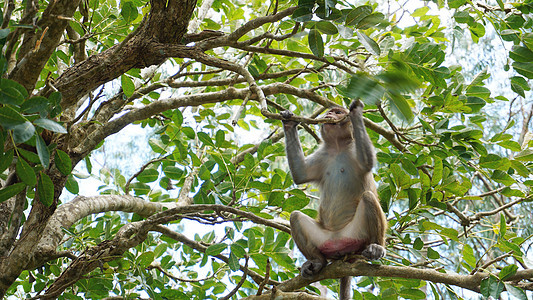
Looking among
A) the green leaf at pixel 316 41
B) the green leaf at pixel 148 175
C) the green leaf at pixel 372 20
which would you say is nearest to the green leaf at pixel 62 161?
the green leaf at pixel 316 41

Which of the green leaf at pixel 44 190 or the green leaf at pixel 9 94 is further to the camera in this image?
the green leaf at pixel 44 190

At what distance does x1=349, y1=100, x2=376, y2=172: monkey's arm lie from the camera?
495cm

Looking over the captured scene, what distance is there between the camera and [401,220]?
14.7 feet

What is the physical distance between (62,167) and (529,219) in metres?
12.3

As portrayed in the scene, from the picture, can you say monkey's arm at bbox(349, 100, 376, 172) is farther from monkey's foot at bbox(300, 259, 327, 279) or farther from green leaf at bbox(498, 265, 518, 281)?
green leaf at bbox(498, 265, 518, 281)

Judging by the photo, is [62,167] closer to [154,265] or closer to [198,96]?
[198,96]

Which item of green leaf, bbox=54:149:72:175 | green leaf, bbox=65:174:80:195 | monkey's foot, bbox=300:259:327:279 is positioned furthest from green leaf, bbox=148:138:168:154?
green leaf, bbox=54:149:72:175

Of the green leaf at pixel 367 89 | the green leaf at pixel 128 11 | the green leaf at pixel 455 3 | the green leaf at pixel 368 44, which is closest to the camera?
the green leaf at pixel 367 89

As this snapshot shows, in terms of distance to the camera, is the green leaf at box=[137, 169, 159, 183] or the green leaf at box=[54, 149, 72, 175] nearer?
the green leaf at box=[54, 149, 72, 175]

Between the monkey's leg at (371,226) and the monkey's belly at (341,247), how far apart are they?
0.06 meters

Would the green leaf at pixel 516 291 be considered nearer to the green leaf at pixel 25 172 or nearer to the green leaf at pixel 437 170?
the green leaf at pixel 437 170

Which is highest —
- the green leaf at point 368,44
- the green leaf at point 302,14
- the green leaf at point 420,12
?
the green leaf at point 420,12

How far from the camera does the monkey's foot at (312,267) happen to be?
15.3 feet

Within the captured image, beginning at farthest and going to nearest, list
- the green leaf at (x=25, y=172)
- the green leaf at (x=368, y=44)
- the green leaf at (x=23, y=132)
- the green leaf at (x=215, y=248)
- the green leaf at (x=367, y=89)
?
the green leaf at (x=215, y=248) → the green leaf at (x=368, y=44) → the green leaf at (x=25, y=172) → the green leaf at (x=23, y=132) → the green leaf at (x=367, y=89)
